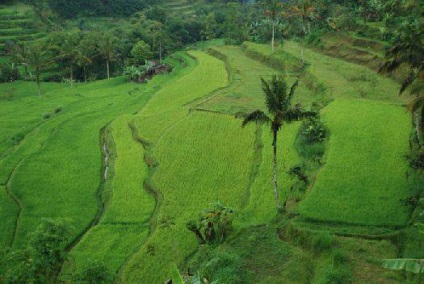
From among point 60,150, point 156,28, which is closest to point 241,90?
point 60,150

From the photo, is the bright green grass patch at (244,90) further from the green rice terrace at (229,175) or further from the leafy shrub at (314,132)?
the leafy shrub at (314,132)

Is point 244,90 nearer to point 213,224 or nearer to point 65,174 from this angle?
point 65,174

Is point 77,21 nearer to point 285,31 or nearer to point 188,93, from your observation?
point 285,31

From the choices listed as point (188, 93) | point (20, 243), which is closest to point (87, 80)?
point (188, 93)

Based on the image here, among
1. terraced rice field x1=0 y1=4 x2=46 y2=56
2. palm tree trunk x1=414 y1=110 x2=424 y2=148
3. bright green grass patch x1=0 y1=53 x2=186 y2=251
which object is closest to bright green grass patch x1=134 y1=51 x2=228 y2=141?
bright green grass patch x1=0 y1=53 x2=186 y2=251

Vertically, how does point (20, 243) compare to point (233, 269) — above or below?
below

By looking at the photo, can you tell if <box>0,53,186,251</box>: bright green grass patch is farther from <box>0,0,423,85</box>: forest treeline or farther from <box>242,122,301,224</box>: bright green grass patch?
<box>242,122,301,224</box>: bright green grass patch
